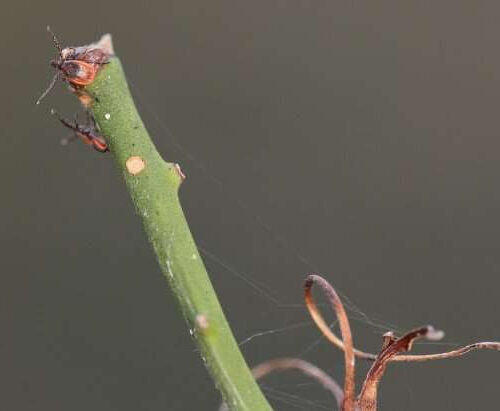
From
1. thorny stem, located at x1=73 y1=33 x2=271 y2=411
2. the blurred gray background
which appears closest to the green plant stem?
thorny stem, located at x1=73 y1=33 x2=271 y2=411

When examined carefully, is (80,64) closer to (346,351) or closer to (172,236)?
(172,236)

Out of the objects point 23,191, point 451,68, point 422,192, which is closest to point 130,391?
point 23,191

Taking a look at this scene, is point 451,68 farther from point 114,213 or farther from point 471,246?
point 114,213

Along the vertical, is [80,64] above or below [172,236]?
above

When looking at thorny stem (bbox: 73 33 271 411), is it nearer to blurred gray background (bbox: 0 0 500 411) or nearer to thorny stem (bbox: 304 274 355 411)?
thorny stem (bbox: 304 274 355 411)

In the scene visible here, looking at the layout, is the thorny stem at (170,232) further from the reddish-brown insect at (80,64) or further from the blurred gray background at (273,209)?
the blurred gray background at (273,209)

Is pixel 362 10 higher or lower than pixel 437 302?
higher

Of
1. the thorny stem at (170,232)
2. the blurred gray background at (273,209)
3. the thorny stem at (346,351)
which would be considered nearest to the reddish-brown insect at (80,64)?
the thorny stem at (170,232)

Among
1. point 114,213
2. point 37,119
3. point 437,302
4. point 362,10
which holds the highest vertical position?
point 362,10

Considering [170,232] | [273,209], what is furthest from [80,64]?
[273,209]
